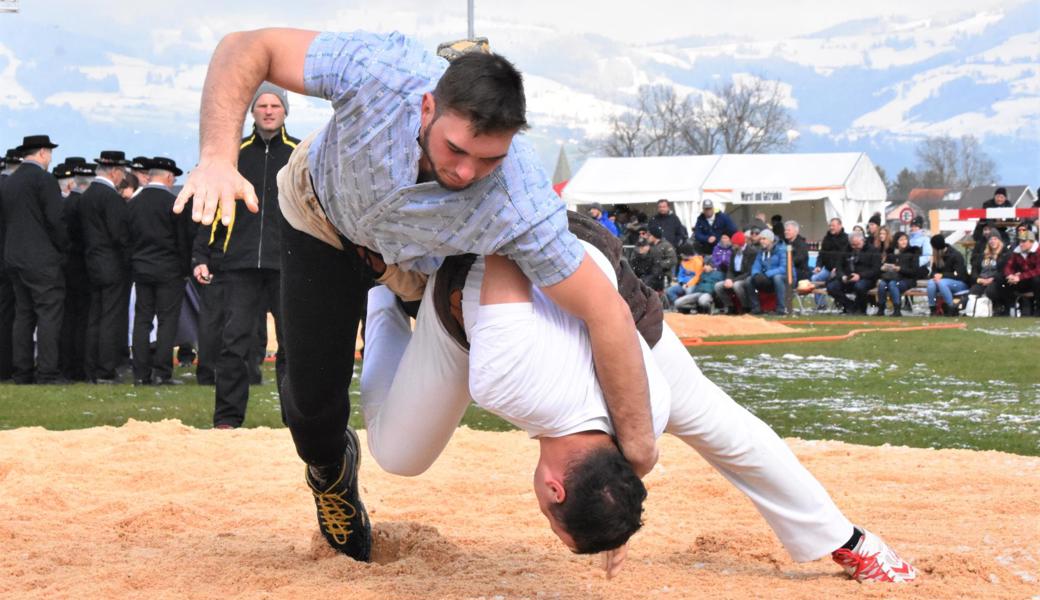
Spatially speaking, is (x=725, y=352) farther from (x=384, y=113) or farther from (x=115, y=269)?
(x=384, y=113)

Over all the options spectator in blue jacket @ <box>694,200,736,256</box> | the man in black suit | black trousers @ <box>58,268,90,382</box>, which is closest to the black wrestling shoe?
black trousers @ <box>58,268,90,382</box>

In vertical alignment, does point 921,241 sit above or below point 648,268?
above

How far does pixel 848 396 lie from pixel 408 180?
6533 mm

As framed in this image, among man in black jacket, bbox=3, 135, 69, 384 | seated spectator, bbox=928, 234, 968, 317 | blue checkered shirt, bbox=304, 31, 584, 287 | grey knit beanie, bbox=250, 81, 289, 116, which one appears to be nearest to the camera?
blue checkered shirt, bbox=304, 31, 584, 287

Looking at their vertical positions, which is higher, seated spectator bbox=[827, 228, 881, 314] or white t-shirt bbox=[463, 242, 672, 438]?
white t-shirt bbox=[463, 242, 672, 438]

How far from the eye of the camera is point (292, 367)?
387cm

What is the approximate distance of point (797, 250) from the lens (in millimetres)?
18406

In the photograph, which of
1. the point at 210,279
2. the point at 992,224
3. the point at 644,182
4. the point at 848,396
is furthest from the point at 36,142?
the point at 644,182

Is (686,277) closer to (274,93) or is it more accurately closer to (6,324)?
(6,324)

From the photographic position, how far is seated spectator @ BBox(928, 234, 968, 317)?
17.8 metres

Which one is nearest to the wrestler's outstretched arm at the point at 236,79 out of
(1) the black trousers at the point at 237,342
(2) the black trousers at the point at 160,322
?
(1) the black trousers at the point at 237,342

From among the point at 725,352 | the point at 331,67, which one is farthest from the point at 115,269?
the point at 331,67

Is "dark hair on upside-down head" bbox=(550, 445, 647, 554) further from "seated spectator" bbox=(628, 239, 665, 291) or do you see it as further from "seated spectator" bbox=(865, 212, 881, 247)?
"seated spectator" bbox=(865, 212, 881, 247)

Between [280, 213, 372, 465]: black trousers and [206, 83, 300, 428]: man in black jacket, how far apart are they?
128 inches
